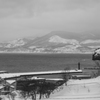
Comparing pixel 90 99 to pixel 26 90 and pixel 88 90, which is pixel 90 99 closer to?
pixel 88 90

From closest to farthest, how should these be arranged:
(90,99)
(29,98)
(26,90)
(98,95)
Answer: (90,99)
(98,95)
(29,98)
(26,90)

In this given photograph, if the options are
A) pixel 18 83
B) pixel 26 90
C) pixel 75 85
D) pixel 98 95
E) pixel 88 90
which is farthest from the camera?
pixel 18 83

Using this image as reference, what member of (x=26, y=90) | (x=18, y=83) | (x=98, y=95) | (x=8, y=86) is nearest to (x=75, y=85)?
(x=98, y=95)

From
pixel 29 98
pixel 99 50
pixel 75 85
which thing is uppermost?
pixel 99 50

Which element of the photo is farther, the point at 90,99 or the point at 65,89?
the point at 65,89

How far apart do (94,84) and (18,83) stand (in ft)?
82.3

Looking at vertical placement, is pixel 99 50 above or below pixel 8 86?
above

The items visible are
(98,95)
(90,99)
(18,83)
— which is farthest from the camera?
(18,83)

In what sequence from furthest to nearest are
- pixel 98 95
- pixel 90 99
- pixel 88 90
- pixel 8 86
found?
1. pixel 8 86
2. pixel 88 90
3. pixel 98 95
4. pixel 90 99

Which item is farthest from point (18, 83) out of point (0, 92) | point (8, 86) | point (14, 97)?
point (14, 97)

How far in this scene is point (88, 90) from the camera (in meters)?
24.1

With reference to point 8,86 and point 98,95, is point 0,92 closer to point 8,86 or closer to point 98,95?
point 8,86

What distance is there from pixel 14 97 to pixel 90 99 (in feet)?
52.8

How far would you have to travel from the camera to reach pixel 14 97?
34031 millimetres
